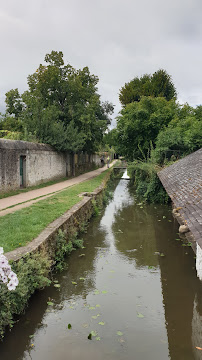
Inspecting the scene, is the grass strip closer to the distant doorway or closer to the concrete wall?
the concrete wall

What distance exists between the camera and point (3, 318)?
160 inches

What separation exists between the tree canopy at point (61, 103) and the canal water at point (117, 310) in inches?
485

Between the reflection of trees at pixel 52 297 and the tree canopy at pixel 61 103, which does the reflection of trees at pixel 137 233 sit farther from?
the tree canopy at pixel 61 103

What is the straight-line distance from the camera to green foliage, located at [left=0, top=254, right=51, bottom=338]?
4.05 m

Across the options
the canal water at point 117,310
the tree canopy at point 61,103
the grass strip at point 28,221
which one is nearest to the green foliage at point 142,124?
the tree canopy at point 61,103

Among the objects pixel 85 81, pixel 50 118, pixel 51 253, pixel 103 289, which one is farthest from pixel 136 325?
pixel 85 81

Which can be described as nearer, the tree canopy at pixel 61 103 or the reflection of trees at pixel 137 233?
the reflection of trees at pixel 137 233

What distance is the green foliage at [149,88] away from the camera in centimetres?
3375

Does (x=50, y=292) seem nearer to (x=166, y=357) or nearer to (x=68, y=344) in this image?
(x=68, y=344)

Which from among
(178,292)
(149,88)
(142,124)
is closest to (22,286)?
(178,292)

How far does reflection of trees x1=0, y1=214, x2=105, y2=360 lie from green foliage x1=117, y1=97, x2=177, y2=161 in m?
13.7

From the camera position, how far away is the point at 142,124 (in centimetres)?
2078

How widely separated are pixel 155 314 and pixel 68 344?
1659 millimetres

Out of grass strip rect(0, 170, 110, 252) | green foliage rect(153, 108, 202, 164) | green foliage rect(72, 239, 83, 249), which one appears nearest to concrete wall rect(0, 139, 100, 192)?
grass strip rect(0, 170, 110, 252)
